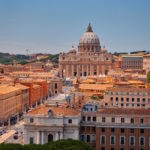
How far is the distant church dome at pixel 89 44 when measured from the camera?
6153 inches

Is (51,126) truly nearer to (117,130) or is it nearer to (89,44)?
(117,130)

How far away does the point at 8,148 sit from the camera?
107 feet

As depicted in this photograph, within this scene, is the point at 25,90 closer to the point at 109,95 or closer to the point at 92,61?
the point at 109,95

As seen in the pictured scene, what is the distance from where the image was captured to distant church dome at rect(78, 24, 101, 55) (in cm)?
15627

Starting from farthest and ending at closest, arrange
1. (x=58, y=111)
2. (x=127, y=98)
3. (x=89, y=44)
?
(x=89, y=44) < (x=127, y=98) < (x=58, y=111)

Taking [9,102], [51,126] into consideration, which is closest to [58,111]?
[51,126]

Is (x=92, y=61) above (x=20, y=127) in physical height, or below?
above

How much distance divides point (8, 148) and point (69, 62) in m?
117

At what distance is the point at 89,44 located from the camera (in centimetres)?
15750

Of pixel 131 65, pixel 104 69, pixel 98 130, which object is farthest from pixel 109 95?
pixel 131 65

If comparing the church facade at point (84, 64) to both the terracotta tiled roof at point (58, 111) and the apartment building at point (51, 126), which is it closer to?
the terracotta tiled roof at point (58, 111)

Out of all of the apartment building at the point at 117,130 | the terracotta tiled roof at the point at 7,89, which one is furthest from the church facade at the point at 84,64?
the apartment building at the point at 117,130

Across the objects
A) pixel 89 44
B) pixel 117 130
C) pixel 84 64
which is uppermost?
pixel 89 44

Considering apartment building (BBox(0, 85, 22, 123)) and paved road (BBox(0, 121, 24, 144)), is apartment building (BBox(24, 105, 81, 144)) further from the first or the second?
apartment building (BBox(0, 85, 22, 123))
